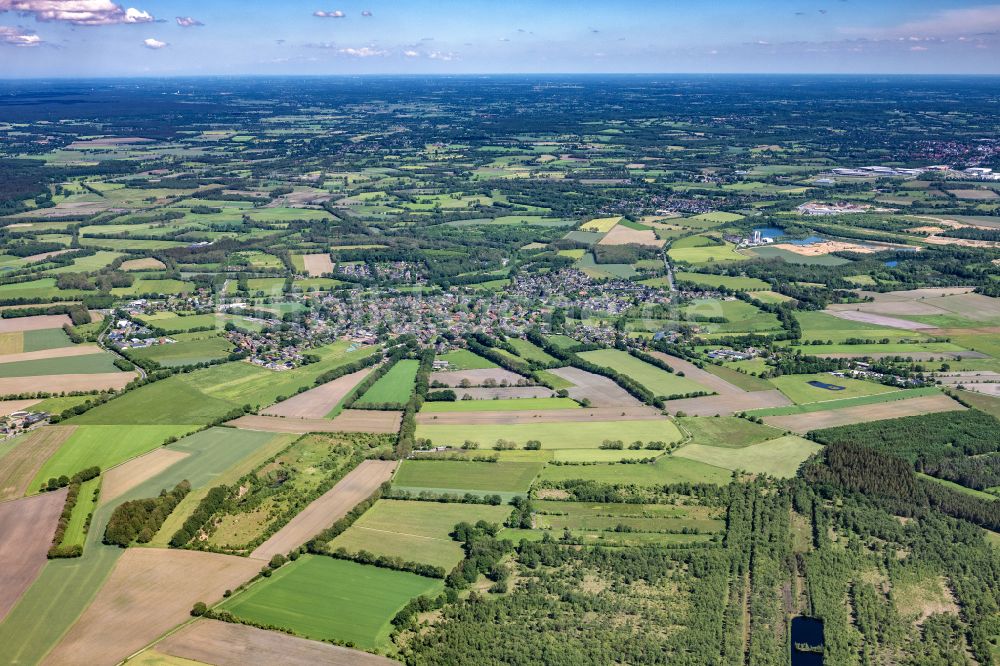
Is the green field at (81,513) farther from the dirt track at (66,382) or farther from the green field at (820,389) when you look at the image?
the green field at (820,389)

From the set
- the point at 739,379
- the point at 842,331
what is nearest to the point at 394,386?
the point at 739,379

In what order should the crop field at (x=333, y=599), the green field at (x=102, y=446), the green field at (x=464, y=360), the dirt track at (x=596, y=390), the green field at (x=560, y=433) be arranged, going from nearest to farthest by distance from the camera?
1. the crop field at (x=333, y=599)
2. the green field at (x=102, y=446)
3. the green field at (x=560, y=433)
4. the dirt track at (x=596, y=390)
5. the green field at (x=464, y=360)

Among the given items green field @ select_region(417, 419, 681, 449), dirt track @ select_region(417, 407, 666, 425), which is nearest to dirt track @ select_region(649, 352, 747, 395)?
dirt track @ select_region(417, 407, 666, 425)

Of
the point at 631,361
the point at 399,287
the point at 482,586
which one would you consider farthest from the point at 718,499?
the point at 399,287

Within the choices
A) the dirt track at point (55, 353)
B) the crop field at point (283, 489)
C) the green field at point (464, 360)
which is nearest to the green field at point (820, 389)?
the green field at point (464, 360)

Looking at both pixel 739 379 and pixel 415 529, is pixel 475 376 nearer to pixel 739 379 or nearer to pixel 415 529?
pixel 739 379

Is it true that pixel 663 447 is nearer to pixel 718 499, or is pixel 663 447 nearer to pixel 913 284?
pixel 718 499

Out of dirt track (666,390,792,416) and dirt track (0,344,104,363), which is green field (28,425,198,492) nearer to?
dirt track (0,344,104,363)
